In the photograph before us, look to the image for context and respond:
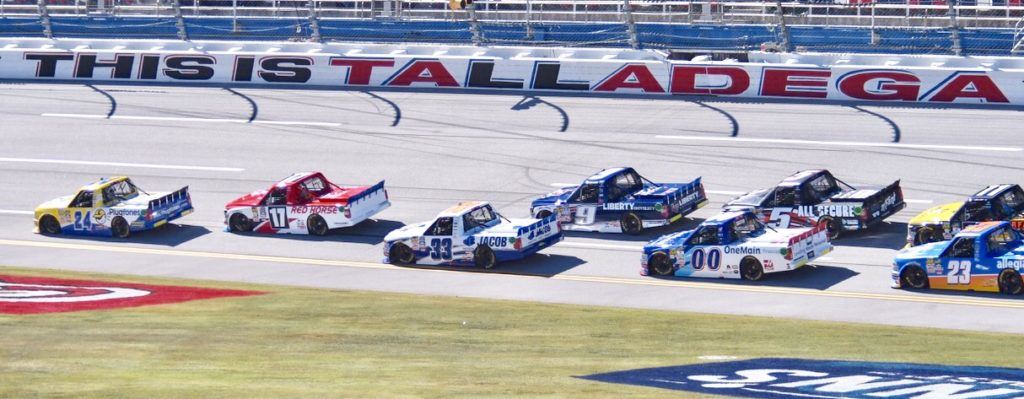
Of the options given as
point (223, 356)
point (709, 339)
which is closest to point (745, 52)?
point (709, 339)

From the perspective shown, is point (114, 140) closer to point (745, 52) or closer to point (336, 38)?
point (336, 38)

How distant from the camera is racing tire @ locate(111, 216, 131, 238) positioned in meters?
28.8

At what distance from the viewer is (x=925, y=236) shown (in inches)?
963

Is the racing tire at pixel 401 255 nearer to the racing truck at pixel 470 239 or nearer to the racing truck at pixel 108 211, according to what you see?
the racing truck at pixel 470 239

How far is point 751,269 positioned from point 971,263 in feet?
11.7

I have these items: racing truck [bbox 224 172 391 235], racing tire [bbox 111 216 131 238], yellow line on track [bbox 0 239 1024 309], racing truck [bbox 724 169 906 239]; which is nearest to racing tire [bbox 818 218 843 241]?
racing truck [bbox 724 169 906 239]

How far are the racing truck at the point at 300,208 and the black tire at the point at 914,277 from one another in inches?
423

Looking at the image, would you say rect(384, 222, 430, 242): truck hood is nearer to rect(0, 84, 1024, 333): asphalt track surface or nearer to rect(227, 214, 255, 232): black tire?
rect(0, 84, 1024, 333): asphalt track surface

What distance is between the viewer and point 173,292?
75.5 ft

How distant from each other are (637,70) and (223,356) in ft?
73.3

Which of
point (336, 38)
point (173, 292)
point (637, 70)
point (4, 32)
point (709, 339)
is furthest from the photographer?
point (4, 32)

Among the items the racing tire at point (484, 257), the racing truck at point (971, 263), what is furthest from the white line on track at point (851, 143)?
the racing tire at point (484, 257)

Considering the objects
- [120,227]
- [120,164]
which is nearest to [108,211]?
[120,227]

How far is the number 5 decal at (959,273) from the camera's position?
22250mm
